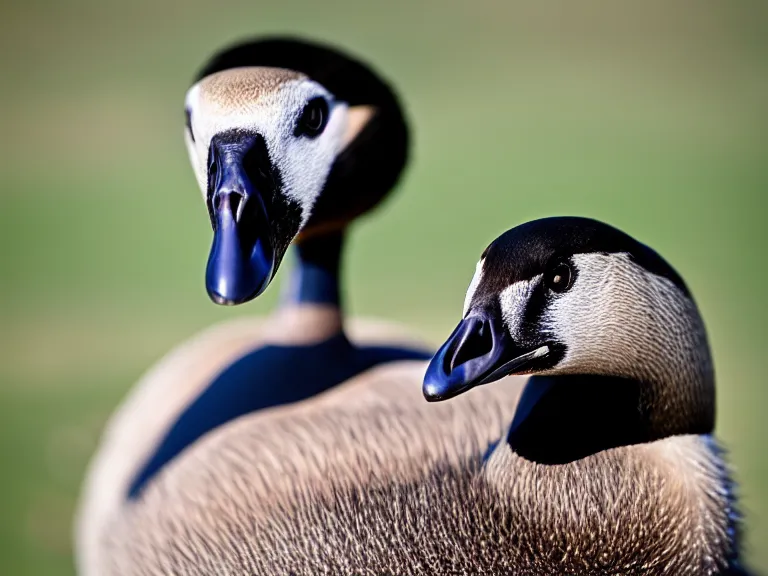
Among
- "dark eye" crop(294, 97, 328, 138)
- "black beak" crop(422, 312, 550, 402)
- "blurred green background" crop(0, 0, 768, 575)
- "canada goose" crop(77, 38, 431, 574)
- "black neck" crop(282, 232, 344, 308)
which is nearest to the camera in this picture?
"black beak" crop(422, 312, 550, 402)

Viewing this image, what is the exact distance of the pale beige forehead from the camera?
1.47 m

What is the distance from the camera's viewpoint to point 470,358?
128cm

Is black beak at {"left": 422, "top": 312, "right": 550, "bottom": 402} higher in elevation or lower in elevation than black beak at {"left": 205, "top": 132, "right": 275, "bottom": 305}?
lower

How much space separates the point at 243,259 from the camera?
1.32 meters

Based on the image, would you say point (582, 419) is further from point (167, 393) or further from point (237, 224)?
point (167, 393)

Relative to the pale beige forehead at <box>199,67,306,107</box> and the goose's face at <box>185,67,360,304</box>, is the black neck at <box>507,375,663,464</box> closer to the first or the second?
the goose's face at <box>185,67,360,304</box>

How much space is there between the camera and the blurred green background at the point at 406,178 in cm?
354

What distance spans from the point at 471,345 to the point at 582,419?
0.73 ft

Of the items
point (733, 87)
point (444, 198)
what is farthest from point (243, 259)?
point (733, 87)

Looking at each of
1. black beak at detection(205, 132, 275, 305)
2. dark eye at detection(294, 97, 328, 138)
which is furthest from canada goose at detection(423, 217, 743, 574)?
dark eye at detection(294, 97, 328, 138)

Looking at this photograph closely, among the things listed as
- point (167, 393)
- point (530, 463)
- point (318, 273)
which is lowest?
point (167, 393)

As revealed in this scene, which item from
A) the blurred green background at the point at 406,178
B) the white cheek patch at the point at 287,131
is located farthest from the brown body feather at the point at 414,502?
the blurred green background at the point at 406,178

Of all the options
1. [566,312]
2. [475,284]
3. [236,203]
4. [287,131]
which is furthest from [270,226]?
[566,312]

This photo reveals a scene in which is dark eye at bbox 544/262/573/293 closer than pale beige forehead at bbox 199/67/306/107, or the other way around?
dark eye at bbox 544/262/573/293
